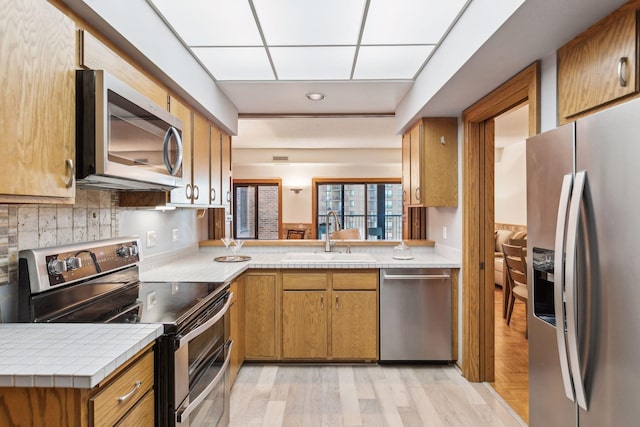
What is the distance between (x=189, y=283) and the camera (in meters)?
2.04

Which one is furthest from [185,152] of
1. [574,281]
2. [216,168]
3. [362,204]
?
[362,204]

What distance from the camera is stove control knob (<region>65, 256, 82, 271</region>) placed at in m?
1.53

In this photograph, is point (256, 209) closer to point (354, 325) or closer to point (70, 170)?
point (354, 325)

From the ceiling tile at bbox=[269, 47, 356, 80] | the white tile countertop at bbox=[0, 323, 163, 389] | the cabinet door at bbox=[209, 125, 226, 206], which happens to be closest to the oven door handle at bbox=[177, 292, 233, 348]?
the white tile countertop at bbox=[0, 323, 163, 389]

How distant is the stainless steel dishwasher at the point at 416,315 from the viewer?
113 inches

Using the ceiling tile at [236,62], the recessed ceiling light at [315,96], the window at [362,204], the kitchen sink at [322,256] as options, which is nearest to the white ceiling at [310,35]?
the ceiling tile at [236,62]

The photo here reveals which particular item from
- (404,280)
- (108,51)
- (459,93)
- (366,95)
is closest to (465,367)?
(404,280)

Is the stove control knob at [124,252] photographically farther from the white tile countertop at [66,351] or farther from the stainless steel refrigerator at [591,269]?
the stainless steel refrigerator at [591,269]

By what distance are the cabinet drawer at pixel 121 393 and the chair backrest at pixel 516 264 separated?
3.41m

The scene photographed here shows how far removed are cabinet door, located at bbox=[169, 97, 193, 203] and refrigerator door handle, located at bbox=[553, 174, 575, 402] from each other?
6.05ft

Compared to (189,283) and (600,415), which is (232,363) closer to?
(189,283)

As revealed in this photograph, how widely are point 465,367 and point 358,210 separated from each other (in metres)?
5.69

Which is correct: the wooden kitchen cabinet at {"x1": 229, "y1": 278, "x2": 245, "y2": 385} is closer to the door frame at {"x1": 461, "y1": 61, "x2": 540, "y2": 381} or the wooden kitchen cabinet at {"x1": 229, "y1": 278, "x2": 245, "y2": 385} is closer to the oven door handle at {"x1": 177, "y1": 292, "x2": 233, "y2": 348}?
the oven door handle at {"x1": 177, "y1": 292, "x2": 233, "y2": 348}

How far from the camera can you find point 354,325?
2900 millimetres
